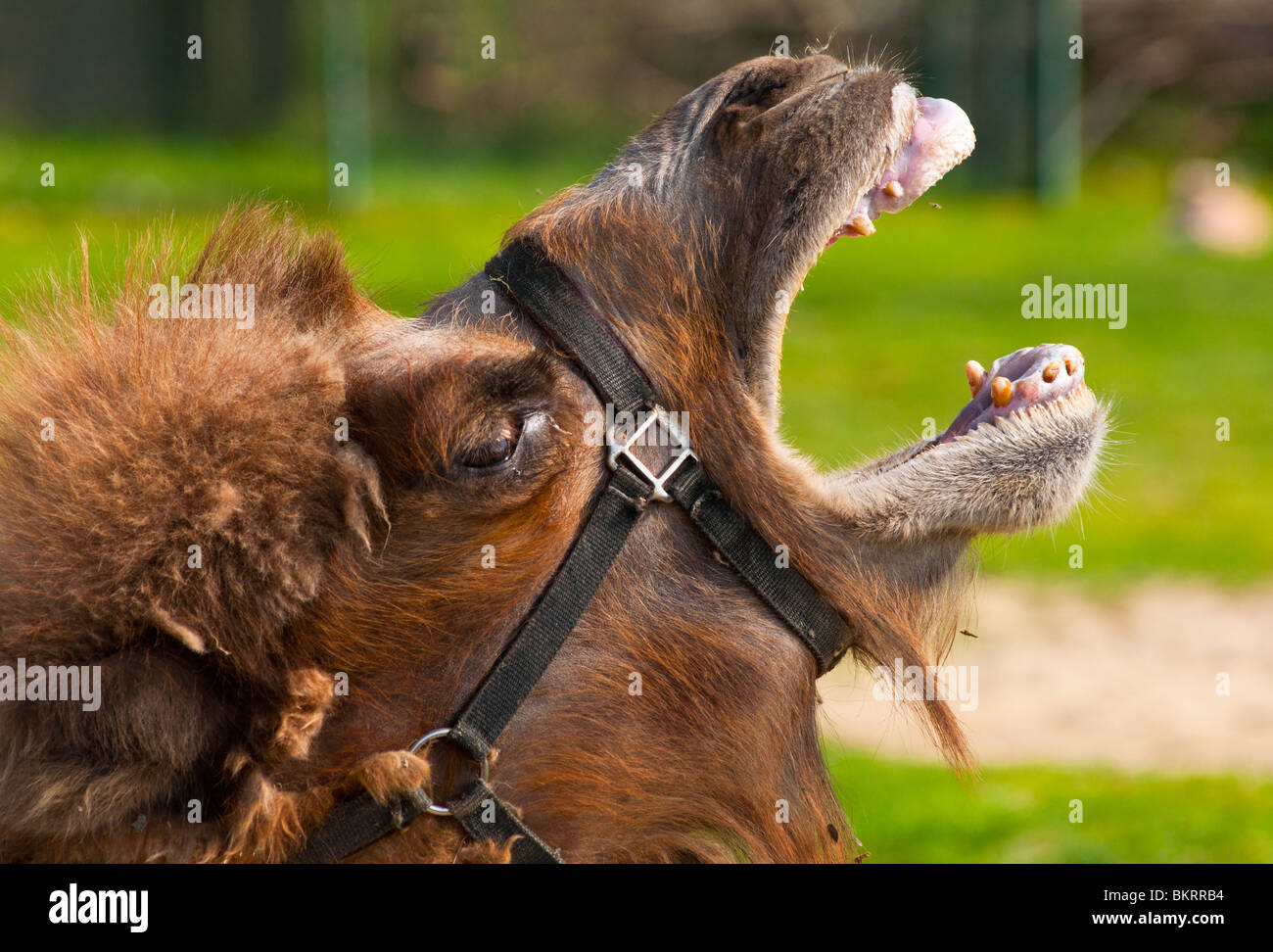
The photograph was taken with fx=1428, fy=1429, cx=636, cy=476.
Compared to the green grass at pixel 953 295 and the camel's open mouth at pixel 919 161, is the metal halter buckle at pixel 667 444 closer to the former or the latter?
the camel's open mouth at pixel 919 161

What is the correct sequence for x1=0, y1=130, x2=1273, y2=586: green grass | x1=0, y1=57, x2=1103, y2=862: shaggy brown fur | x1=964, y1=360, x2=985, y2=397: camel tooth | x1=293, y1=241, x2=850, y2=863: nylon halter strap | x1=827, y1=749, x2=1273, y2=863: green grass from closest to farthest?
x1=0, y1=57, x2=1103, y2=862: shaggy brown fur → x1=293, y1=241, x2=850, y2=863: nylon halter strap → x1=964, y1=360, x2=985, y2=397: camel tooth → x1=827, y1=749, x2=1273, y2=863: green grass → x1=0, y1=130, x2=1273, y2=586: green grass

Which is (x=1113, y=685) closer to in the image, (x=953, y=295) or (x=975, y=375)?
(x=975, y=375)

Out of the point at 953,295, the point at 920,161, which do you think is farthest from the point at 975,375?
the point at 953,295

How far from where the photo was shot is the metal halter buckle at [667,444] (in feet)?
8.90

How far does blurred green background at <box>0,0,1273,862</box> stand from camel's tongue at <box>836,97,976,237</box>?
23.5ft

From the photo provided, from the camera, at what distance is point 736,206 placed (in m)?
2.87

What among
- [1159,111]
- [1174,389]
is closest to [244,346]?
[1174,389]

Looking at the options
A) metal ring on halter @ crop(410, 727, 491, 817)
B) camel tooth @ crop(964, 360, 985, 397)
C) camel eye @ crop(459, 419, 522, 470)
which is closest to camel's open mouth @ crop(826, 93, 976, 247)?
camel tooth @ crop(964, 360, 985, 397)

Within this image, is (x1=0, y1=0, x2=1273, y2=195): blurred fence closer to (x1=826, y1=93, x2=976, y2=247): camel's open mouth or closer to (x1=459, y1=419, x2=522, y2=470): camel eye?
(x1=826, y1=93, x2=976, y2=247): camel's open mouth

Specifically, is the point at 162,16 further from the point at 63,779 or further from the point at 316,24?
the point at 63,779

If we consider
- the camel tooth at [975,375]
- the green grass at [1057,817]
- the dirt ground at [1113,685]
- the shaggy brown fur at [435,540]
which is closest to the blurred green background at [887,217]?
the dirt ground at [1113,685]

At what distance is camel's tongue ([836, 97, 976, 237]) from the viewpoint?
2951mm

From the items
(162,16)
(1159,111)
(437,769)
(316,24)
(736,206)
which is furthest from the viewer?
(1159,111)
